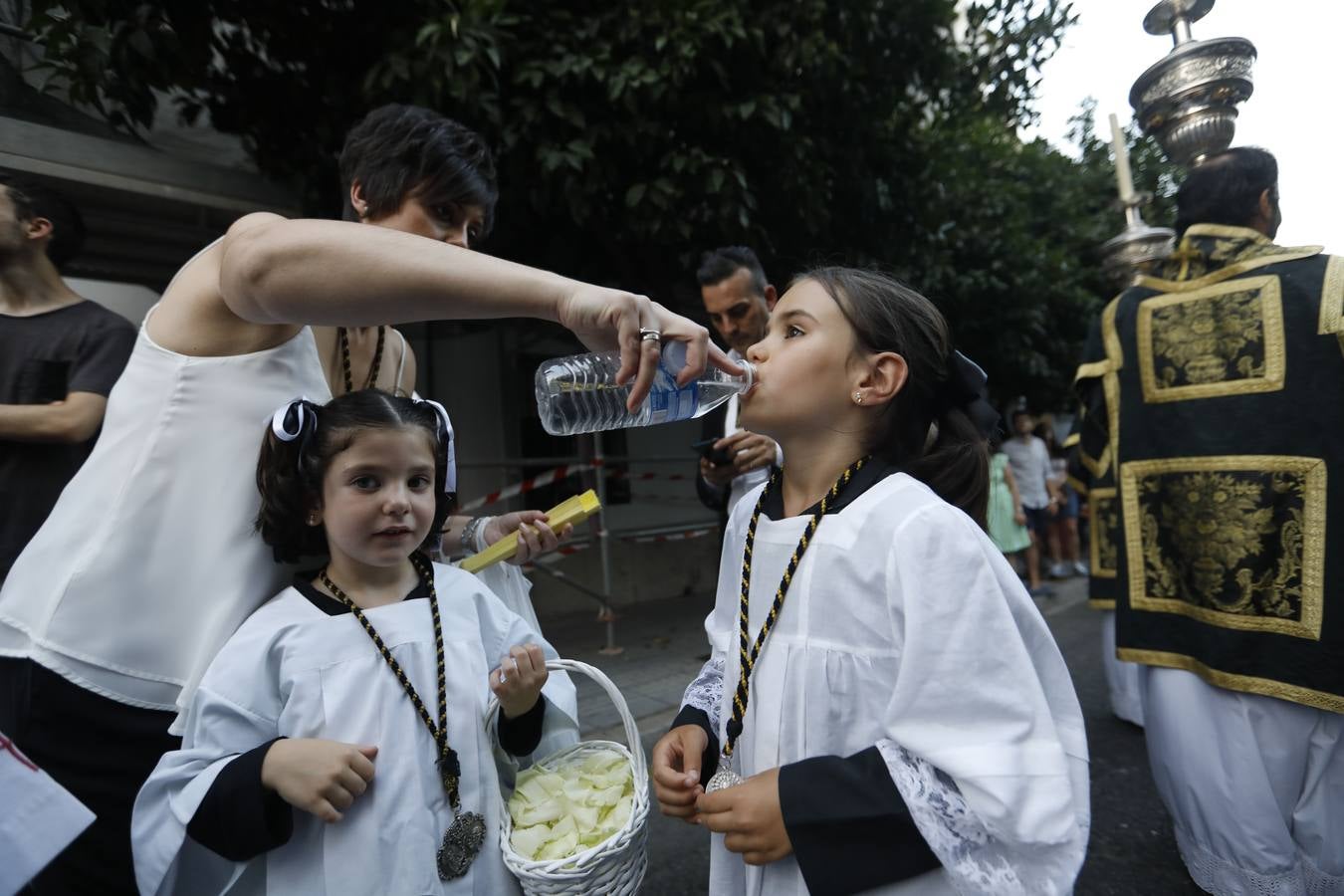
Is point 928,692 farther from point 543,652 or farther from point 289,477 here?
point 289,477

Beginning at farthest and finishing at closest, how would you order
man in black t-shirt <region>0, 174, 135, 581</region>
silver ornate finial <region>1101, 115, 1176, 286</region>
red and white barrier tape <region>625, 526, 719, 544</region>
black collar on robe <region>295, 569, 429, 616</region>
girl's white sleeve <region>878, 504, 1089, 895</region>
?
red and white barrier tape <region>625, 526, 719, 544</region>, silver ornate finial <region>1101, 115, 1176, 286</region>, man in black t-shirt <region>0, 174, 135, 581</region>, black collar on robe <region>295, 569, 429, 616</region>, girl's white sleeve <region>878, 504, 1089, 895</region>

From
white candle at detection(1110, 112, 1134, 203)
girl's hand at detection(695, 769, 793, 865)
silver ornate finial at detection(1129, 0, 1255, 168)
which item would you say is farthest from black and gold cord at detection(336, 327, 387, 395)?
white candle at detection(1110, 112, 1134, 203)

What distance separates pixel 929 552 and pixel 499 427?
5.76 metres

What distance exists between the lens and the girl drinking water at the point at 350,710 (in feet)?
3.84

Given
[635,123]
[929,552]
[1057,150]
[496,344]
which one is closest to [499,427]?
[496,344]

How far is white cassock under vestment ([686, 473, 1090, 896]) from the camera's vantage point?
0.97 meters

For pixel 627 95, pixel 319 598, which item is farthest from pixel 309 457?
pixel 627 95

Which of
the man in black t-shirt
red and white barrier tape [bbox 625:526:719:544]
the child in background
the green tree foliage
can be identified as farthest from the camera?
the child in background

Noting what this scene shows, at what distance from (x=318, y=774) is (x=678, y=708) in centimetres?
325

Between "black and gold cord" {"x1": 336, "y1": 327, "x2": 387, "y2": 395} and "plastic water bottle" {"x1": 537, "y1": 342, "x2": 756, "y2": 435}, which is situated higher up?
"black and gold cord" {"x1": 336, "y1": 327, "x2": 387, "y2": 395}

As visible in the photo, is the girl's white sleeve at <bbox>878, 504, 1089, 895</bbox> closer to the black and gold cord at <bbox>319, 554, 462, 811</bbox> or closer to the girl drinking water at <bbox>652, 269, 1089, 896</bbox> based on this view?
the girl drinking water at <bbox>652, 269, 1089, 896</bbox>

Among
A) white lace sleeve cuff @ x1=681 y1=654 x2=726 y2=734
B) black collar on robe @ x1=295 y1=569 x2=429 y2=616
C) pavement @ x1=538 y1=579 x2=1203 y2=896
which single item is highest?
black collar on robe @ x1=295 y1=569 x2=429 y2=616

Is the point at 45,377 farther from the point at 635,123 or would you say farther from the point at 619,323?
the point at 635,123

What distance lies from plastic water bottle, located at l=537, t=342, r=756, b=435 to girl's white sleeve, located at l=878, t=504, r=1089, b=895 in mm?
482
